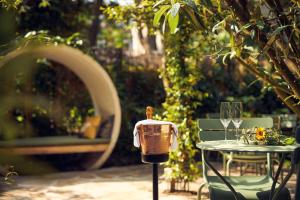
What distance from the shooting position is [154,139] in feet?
11.3

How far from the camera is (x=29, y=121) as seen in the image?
9.46 m

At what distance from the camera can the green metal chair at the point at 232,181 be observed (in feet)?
12.7

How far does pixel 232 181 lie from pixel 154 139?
1.23m

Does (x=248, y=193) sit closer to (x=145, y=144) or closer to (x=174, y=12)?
(x=145, y=144)

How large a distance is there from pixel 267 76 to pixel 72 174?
459cm

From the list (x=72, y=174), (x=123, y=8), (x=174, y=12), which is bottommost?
(x=72, y=174)

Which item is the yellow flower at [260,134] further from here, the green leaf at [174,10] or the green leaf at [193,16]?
the green leaf at [174,10]

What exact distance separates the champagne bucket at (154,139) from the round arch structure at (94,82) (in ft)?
14.5

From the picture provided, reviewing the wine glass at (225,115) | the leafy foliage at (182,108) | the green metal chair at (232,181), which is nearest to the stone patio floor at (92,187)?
the leafy foliage at (182,108)

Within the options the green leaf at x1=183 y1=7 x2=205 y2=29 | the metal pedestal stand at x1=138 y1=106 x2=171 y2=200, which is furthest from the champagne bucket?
the green leaf at x1=183 y1=7 x2=205 y2=29

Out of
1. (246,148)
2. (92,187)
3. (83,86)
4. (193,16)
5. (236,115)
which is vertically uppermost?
(193,16)

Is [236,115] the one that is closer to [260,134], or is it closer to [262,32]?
[260,134]

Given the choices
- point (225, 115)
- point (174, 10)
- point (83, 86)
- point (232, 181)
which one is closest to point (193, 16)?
point (174, 10)

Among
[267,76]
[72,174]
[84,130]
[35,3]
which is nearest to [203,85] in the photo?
[84,130]
